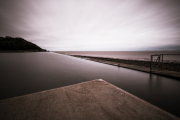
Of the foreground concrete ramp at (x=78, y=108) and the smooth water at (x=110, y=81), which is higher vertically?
the foreground concrete ramp at (x=78, y=108)

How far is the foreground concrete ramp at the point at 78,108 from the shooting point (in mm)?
1431

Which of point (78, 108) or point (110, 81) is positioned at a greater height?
point (78, 108)

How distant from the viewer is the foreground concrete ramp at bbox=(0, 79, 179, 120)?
1431 millimetres

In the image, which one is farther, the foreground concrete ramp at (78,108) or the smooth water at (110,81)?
the smooth water at (110,81)

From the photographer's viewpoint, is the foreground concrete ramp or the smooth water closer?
the foreground concrete ramp

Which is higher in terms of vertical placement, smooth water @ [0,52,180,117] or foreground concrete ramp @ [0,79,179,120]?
foreground concrete ramp @ [0,79,179,120]

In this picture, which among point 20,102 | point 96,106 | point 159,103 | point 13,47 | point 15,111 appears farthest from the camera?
point 13,47

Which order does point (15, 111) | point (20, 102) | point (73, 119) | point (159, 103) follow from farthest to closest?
point (159, 103), point (20, 102), point (15, 111), point (73, 119)

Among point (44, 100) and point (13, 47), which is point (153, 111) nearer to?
point (44, 100)

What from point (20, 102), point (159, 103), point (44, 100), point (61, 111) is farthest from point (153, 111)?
point (20, 102)

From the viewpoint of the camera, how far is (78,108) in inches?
64.2

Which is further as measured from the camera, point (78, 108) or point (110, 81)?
point (110, 81)

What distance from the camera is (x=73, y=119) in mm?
1380

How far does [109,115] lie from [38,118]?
1.32m
